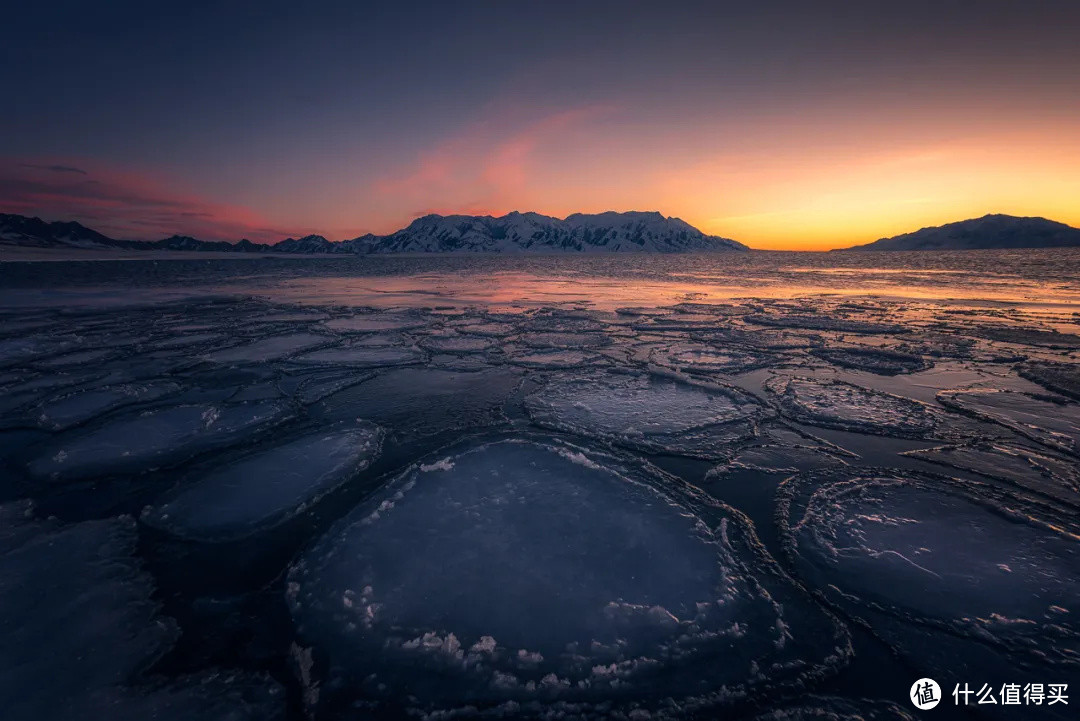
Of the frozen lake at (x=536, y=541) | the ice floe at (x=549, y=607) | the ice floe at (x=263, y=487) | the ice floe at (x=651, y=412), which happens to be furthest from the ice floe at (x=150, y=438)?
the ice floe at (x=651, y=412)

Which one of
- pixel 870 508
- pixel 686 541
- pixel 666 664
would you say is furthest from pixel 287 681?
pixel 870 508

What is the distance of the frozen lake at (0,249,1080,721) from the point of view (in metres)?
2.21

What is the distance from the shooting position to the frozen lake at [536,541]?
7.26ft

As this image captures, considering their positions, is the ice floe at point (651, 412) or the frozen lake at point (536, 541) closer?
the frozen lake at point (536, 541)

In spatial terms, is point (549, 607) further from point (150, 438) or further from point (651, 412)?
point (150, 438)

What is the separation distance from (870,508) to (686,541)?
5.56ft

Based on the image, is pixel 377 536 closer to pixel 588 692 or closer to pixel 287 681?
pixel 287 681

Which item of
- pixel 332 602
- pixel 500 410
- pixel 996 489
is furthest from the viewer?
pixel 500 410

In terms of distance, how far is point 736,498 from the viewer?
3793mm

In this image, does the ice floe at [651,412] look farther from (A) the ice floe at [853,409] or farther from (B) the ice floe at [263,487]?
(B) the ice floe at [263,487]

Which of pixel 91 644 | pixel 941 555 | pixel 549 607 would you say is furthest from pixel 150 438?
pixel 941 555

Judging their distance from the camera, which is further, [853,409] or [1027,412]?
[853,409]

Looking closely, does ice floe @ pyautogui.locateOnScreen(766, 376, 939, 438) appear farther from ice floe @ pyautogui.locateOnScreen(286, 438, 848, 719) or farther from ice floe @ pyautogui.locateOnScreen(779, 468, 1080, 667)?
ice floe @ pyautogui.locateOnScreen(286, 438, 848, 719)

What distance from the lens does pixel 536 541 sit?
329 centimetres
